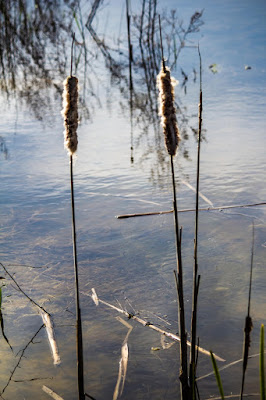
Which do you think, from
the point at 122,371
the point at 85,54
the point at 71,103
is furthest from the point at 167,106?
the point at 85,54

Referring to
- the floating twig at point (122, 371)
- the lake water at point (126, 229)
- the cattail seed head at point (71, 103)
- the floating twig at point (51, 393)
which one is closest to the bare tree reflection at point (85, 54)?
the lake water at point (126, 229)

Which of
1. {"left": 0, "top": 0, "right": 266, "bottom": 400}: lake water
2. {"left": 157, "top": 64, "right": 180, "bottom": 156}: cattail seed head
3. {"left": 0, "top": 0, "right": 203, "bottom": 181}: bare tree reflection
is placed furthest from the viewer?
{"left": 0, "top": 0, "right": 203, "bottom": 181}: bare tree reflection

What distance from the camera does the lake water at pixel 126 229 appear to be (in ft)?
4.59

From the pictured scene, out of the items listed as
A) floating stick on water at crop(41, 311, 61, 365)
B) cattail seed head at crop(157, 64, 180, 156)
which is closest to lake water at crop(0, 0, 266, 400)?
floating stick on water at crop(41, 311, 61, 365)

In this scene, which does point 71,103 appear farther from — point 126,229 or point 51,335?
point 126,229

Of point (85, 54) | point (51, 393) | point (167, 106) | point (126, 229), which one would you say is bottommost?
point (51, 393)

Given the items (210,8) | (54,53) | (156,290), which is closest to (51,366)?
(156,290)

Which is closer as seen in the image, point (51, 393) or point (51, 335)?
point (51, 393)

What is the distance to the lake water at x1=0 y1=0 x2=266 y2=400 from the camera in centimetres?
140

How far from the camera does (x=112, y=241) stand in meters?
2.08

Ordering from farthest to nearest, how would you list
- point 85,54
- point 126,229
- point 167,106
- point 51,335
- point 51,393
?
1. point 85,54
2. point 126,229
3. point 51,335
4. point 51,393
5. point 167,106

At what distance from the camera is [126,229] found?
2172mm

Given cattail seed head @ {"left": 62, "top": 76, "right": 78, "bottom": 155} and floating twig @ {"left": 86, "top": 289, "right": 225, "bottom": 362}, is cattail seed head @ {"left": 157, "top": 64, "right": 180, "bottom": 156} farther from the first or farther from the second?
floating twig @ {"left": 86, "top": 289, "right": 225, "bottom": 362}

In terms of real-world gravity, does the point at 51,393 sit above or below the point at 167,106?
below
